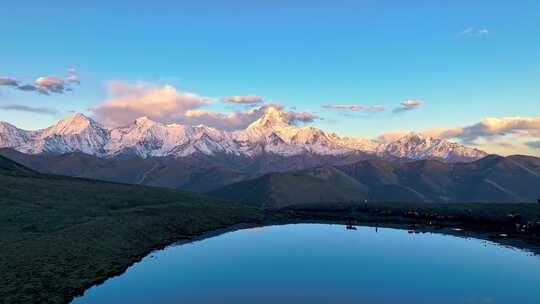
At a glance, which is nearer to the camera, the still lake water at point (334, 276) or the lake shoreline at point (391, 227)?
the still lake water at point (334, 276)

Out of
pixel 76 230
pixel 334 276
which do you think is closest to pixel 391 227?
pixel 334 276

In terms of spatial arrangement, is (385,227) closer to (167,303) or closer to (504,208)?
(504,208)

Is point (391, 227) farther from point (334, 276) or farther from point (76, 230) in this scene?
point (76, 230)

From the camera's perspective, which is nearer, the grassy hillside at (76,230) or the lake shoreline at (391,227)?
the grassy hillside at (76,230)

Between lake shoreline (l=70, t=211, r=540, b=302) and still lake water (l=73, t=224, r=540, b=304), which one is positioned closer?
still lake water (l=73, t=224, r=540, b=304)

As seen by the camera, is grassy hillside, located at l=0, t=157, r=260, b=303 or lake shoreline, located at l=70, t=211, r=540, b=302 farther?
lake shoreline, located at l=70, t=211, r=540, b=302
